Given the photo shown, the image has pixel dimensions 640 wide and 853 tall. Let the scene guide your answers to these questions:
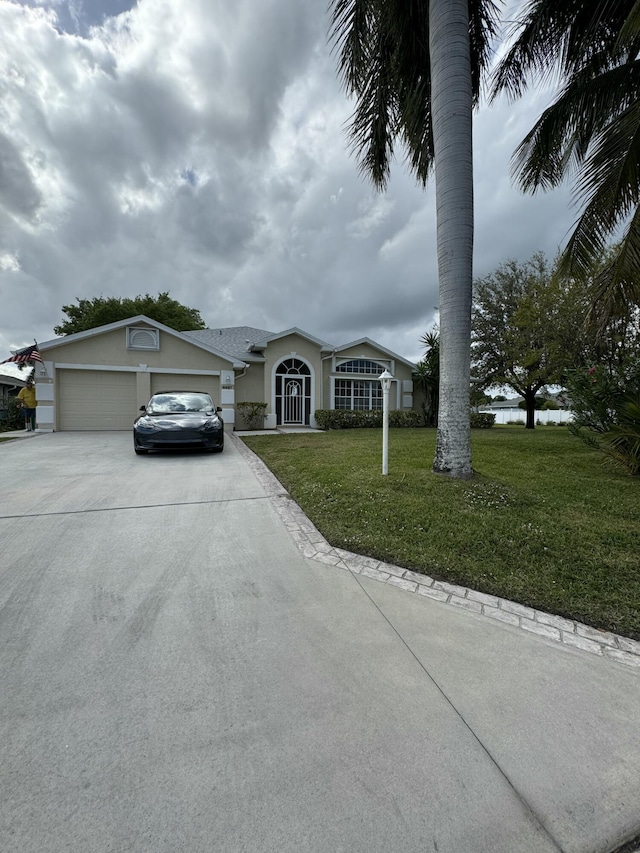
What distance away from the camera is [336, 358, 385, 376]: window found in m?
17.7

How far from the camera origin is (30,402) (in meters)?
12.4

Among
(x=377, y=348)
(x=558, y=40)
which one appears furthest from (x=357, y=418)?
(x=558, y=40)

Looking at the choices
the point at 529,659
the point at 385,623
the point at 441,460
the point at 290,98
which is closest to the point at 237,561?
the point at 385,623

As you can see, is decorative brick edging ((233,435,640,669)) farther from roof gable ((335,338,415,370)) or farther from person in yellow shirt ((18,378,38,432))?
roof gable ((335,338,415,370))

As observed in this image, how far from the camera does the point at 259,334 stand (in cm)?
1981

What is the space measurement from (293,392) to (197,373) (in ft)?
14.1

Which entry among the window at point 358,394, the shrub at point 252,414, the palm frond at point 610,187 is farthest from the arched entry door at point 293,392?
the palm frond at point 610,187

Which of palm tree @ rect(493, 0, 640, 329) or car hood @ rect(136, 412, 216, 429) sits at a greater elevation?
palm tree @ rect(493, 0, 640, 329)

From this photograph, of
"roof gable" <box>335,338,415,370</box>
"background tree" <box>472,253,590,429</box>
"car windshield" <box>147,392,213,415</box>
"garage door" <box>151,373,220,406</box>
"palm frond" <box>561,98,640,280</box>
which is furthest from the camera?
"roof gable" <box>335,338,415,370</box>

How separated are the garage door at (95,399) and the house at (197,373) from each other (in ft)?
0.10

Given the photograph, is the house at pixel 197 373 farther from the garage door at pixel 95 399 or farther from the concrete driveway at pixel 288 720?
the concrete driveway at pixel 288 720

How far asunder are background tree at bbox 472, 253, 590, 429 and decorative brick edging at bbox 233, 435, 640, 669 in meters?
13.2

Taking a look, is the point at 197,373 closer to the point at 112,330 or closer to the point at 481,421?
the point at 112,330

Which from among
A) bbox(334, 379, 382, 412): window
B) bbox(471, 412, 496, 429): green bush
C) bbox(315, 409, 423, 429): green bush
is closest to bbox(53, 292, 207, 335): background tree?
bbox(334, 379, 382, 412): window
